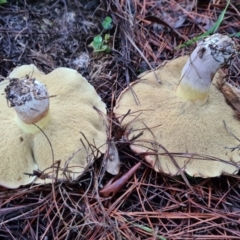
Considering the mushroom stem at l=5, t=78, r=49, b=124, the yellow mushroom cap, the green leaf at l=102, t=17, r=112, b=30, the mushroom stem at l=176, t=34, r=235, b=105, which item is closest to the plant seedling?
the green leaf at l=102, t=17, r=112, b=30

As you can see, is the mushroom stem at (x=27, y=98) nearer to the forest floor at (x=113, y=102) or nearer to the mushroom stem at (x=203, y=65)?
the forest floor at (x=113, y=102)

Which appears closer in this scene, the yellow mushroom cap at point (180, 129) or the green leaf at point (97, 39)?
the yellow mushroom cap at point (180, 129)

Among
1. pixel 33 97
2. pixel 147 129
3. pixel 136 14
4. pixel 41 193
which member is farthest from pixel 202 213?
pixel 136 14

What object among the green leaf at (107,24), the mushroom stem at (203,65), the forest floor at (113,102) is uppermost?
the mushroom stem at (203,65)

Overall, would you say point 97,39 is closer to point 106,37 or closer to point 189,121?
point 106,37

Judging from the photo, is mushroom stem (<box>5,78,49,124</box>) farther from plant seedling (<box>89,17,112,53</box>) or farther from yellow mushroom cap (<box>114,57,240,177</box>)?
plant seedling (<box>89,17,112,53</box>)

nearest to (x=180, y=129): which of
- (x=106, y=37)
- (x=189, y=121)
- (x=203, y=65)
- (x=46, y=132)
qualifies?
(x=189, y=121)

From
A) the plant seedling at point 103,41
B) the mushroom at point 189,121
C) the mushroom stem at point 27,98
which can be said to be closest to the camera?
the mushroom stem at point 27,98

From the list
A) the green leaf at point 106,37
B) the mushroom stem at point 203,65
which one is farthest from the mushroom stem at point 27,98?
the green leaf at point 106,37
